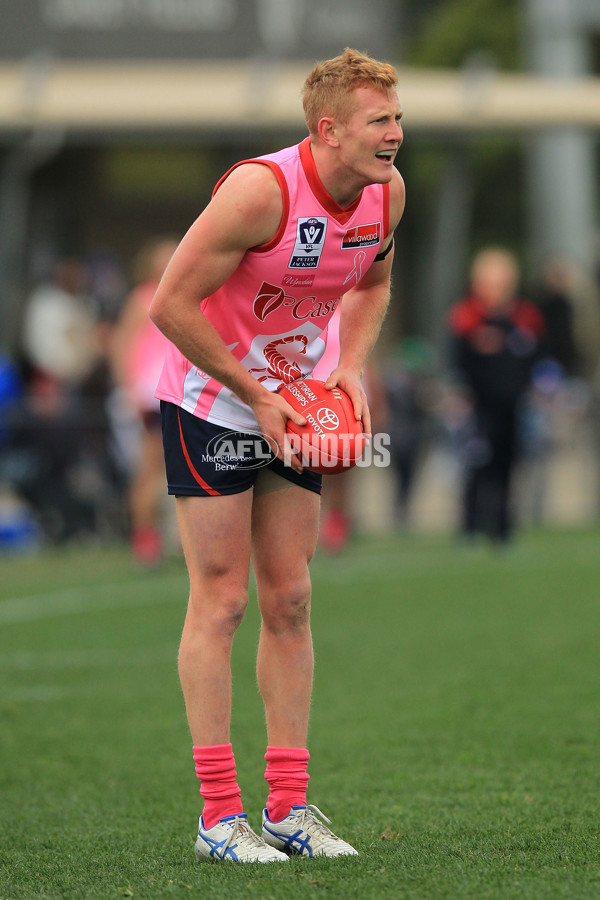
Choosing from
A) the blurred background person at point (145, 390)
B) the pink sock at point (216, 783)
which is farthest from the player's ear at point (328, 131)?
the blurred background person at point (145, 390)

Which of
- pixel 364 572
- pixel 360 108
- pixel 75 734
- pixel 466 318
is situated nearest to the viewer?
pixel 360 108

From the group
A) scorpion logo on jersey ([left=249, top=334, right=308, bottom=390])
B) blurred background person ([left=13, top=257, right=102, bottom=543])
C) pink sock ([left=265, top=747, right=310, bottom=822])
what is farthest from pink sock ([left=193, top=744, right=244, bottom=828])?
blurred background person ([left=13, top=257, right=102, bottom=543])

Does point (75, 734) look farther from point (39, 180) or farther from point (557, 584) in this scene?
point (39, 180)

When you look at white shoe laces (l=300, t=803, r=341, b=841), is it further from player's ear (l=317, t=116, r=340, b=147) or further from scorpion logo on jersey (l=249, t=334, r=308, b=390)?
player's ear (l=317, t=116, r=340, b=147)

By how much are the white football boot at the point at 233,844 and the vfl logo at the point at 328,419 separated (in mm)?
1067

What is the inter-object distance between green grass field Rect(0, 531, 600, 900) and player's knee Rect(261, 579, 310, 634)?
627 mm

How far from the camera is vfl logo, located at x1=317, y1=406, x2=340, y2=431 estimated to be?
3.88 metres

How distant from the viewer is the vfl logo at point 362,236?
3.90 metres

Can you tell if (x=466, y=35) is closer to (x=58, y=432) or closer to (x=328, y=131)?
(x=58, y=432)

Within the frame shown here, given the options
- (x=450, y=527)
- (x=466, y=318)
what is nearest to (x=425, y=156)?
(x=450, y=527)

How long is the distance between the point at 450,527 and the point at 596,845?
1135 cm

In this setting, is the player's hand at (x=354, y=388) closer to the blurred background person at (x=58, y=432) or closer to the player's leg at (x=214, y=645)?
the player's leg at (x=214, y=645)

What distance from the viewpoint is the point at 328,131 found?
12.5ft

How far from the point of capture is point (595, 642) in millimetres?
7562
